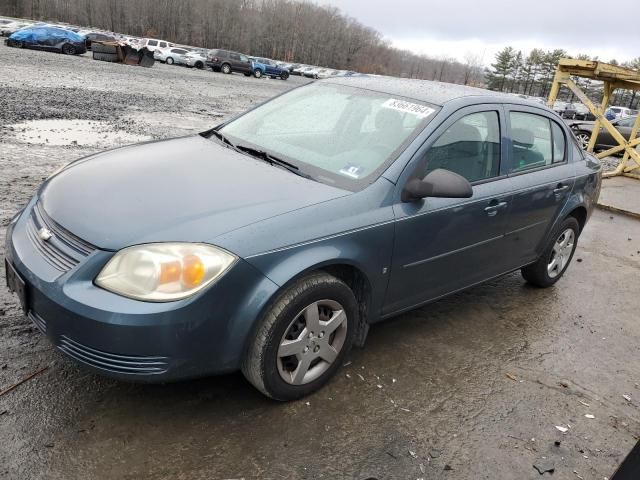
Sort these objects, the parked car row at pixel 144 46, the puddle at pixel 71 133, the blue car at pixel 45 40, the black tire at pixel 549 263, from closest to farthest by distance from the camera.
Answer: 1. the black tire at pixel 549 263
2. the puddle at pixel 71 133
3. the blue car at pixel 45 40
4. the parked car row at pixel 144 46

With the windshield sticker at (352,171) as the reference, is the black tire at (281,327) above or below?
below

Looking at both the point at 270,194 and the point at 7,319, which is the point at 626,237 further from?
the point at 7,319

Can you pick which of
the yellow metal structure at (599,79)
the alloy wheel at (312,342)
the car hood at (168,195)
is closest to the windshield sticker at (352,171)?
A: the car hood at (168,195)

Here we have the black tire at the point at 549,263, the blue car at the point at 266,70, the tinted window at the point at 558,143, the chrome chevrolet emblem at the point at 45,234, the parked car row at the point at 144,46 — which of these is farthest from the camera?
the blue car at the point at 266,70

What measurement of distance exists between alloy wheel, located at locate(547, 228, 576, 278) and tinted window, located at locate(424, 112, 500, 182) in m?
1.55

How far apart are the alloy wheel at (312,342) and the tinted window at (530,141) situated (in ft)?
6.32

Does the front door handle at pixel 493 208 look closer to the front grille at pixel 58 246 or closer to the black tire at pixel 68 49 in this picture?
the front grille at pixel 58 246

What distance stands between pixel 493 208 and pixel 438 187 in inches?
33.5

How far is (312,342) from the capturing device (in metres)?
2.79

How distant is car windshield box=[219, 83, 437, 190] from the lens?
3096 millimetres

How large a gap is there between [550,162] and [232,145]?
8.73 feet

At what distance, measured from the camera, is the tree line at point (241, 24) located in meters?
88.3

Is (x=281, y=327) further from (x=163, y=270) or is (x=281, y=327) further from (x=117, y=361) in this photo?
(x=117, y=361)

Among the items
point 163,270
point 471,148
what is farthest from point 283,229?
point 471,148
